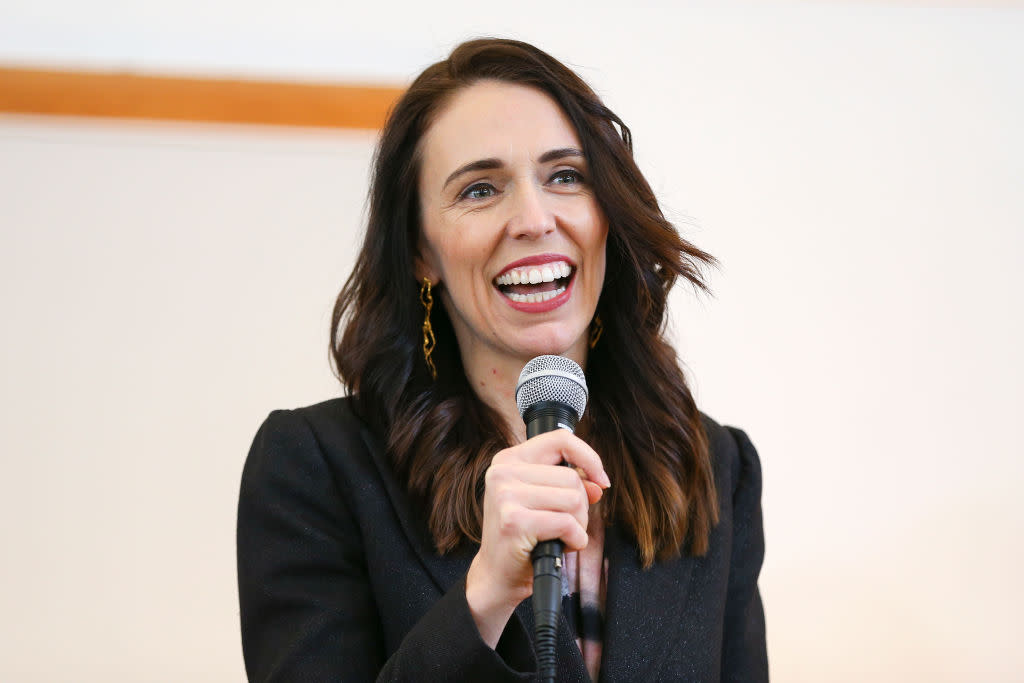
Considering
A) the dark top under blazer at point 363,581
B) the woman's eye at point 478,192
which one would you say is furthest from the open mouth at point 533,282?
the dark top under blazer at point 363,581

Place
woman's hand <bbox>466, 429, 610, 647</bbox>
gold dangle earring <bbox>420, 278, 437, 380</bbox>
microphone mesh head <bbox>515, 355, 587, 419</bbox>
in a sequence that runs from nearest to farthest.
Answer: woman's hand <bbox>466, 429, 610, 647</bbox>
microphone mesh head <bbox>515, 355, 587, 419</bbox>
gold dangle earring <bbox>420, 278, 437, 380</bbox>

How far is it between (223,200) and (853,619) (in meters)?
1.70

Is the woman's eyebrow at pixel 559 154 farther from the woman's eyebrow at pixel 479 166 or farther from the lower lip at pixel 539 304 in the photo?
the lower lip at pixel 539 304

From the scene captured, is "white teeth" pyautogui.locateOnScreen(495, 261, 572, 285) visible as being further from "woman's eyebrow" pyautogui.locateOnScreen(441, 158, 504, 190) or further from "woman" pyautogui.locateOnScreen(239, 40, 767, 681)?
"woman's eyebrow" pyautogui.locateOnScreen(441, 158, 504, 190)

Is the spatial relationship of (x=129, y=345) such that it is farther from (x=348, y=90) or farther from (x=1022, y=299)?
(x=1022, y=299)

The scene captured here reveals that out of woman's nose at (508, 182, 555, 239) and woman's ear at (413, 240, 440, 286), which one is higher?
woman's ear at (413, 240, 440, 286)

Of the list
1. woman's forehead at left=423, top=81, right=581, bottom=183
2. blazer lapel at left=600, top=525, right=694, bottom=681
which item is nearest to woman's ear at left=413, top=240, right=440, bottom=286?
woman's forehead at left=423, top=81, right=581, bottom=183

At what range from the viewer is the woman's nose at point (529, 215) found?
1.43 meters

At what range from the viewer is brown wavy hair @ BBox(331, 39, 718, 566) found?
1.51 m

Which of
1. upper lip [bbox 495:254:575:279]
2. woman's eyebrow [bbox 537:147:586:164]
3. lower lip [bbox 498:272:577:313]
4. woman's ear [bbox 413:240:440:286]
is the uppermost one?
woman's eyebrow [bbox 537:147:586:164]

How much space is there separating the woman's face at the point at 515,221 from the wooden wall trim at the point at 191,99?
0.91m

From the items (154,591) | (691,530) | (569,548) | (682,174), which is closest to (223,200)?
(154,591)

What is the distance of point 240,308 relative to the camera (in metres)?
2.36

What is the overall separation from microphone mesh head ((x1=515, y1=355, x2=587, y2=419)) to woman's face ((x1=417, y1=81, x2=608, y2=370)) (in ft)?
1.11
